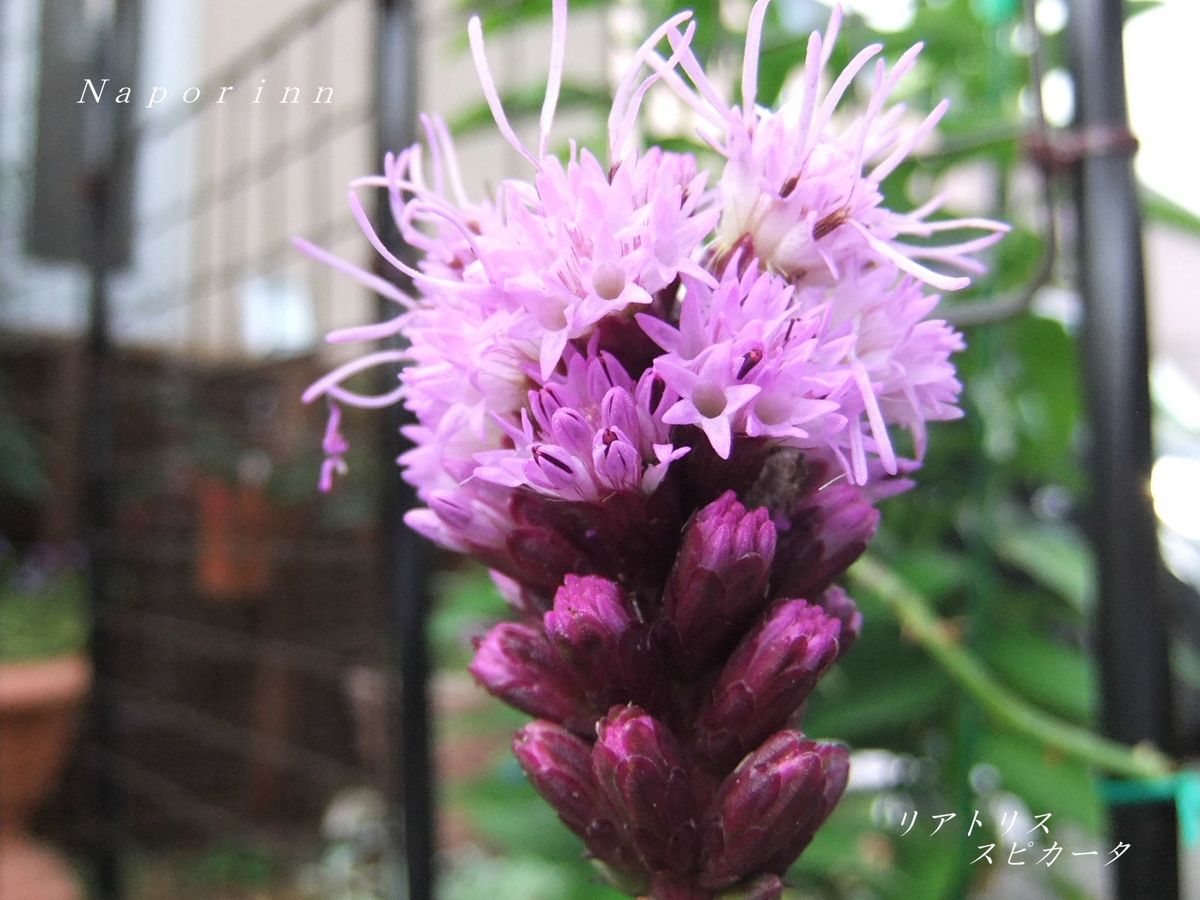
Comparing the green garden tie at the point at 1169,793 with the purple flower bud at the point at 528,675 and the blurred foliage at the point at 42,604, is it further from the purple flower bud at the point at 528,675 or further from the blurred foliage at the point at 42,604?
the blurred foliage at the point at 42,604

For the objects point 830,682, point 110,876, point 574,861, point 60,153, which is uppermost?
point 60,153

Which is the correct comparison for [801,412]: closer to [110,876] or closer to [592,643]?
[592,643]

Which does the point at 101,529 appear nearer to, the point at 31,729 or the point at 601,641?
the point at 31,729

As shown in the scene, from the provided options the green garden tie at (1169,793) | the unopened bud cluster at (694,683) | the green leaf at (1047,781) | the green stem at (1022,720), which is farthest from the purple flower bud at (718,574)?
the green leaf at (1047,781)

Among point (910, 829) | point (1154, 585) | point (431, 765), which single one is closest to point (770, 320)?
point (1154, 585)

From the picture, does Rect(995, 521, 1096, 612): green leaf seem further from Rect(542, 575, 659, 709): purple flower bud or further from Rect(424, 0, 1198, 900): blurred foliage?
Rect(542, 575, 659, 709): purple flower bud

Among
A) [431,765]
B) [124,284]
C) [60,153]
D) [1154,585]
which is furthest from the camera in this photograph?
[124,284]

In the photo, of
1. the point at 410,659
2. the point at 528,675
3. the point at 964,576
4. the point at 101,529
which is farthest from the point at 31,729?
the point at 528,675
